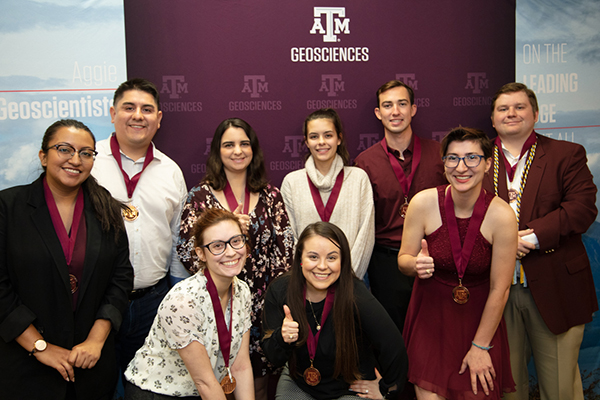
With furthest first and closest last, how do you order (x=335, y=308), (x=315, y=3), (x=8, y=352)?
(x=315, y=3) < (x=335, y=308) < (x=8, y=352)

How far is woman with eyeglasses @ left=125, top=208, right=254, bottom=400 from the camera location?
6.56ft

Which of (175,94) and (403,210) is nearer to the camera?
(403,210)

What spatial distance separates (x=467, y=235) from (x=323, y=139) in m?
1.20

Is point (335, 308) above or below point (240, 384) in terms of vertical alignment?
above

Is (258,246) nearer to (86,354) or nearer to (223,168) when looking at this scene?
(223,168)

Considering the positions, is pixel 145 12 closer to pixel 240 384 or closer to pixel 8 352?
pixel 8 352

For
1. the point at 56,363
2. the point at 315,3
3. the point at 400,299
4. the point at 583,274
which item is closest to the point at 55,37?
the point at 315,3

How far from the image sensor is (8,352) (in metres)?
2.08

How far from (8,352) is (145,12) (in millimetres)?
2399

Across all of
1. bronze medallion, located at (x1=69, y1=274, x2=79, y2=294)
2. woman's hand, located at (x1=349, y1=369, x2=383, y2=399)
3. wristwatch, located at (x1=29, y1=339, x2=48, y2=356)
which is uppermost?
bronze medallion, located at (x1=69, y1=274, x2=79, y2=294)

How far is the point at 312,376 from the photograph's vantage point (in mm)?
2273

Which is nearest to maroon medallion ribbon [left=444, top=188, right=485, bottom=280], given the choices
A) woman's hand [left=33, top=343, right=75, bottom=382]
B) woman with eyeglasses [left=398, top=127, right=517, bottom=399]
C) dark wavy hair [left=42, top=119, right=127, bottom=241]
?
woman with eyeglasses [left=398, top=127, right=517, bottom=399]

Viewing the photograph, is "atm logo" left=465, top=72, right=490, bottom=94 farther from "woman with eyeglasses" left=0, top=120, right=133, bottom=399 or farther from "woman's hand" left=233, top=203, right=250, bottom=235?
"woman with eyeglasses" left=0, top=120, right=133, bottom=399

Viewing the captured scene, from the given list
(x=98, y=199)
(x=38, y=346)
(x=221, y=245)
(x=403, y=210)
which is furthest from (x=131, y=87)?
(x=403, y=210)
